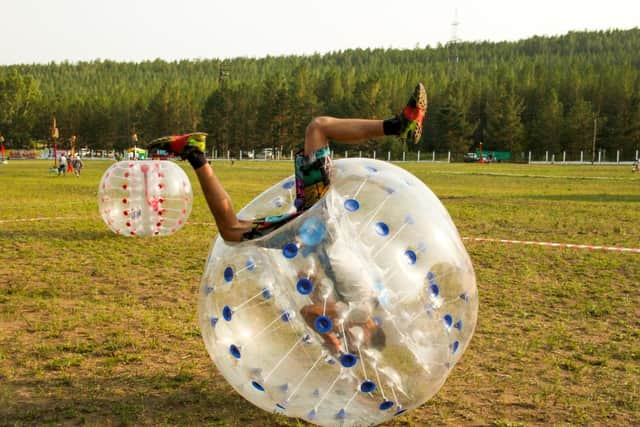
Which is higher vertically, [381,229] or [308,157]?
[308,157]

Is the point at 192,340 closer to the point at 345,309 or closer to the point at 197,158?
the point at 197,158

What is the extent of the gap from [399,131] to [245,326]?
1701mm

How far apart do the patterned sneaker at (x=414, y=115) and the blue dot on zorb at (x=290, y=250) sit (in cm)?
112

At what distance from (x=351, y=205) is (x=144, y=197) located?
800cm

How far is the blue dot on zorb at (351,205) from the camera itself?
4.09 m

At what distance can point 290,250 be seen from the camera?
154 inches

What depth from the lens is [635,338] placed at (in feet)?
19.9

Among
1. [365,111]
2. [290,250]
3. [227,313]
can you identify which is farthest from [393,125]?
[365,111]

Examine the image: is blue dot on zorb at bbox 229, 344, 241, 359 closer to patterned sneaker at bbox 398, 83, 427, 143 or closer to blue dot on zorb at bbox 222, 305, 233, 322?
blue dot on zorb at bbox 222, 305, 233, 322

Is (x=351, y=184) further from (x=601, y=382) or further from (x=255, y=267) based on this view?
(x=601, y=382)

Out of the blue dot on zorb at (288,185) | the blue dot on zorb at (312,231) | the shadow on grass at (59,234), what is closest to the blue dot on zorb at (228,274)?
the blue dot on zorb at (312,231)

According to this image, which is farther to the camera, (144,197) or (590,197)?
Answer: (590,197)

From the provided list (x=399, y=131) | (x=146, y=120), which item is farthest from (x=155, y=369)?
(x=146, y=120)

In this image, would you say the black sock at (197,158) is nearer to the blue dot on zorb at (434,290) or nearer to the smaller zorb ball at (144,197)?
the blue dot on zorb at (434,290)
